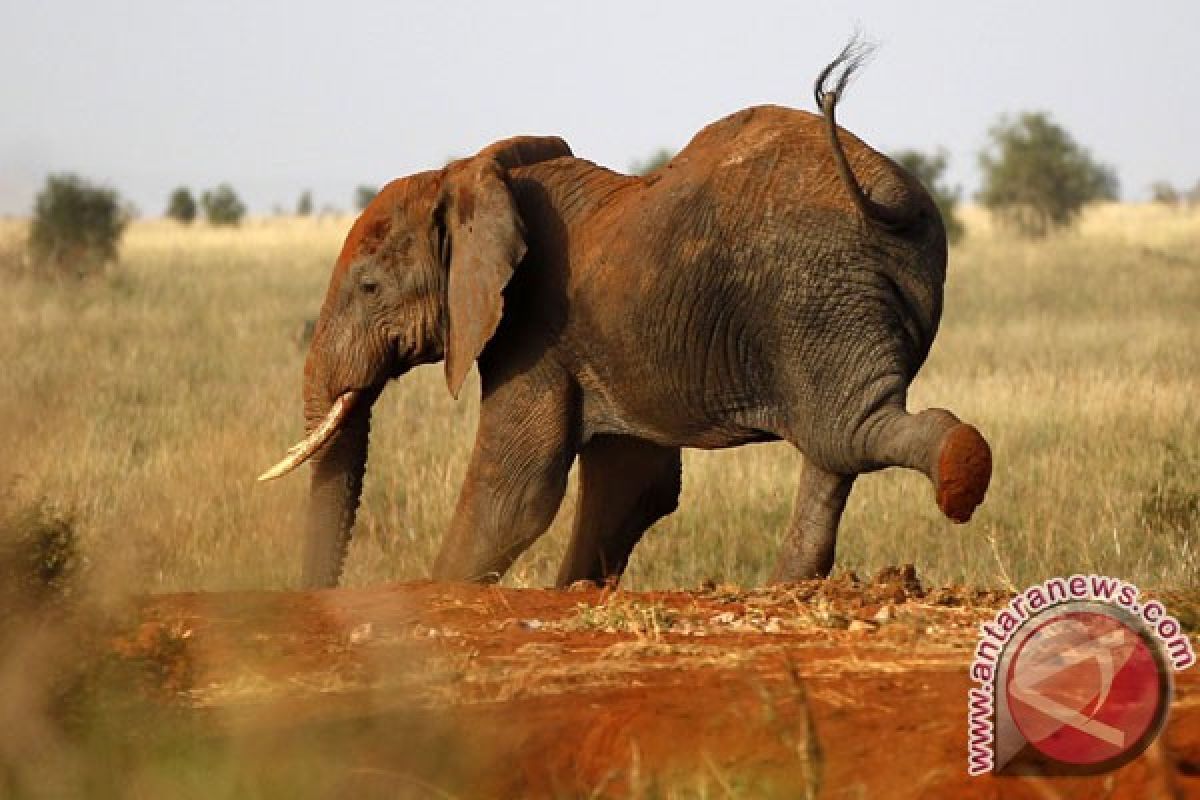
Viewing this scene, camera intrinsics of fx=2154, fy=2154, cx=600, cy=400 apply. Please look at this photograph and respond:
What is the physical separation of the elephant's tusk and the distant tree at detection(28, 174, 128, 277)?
63.7ft

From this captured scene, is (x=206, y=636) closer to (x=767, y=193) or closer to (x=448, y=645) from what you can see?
(x=448, y=645)

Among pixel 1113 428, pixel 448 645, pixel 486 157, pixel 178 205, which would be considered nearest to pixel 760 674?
pixel 448 645

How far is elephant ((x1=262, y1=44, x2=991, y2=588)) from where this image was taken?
7.32 m

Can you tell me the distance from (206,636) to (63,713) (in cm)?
127

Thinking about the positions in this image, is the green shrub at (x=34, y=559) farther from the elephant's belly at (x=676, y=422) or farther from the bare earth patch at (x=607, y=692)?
the elephant's belly at (x=676, y=422)

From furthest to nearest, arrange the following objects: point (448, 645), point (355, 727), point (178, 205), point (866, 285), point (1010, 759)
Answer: point (178, 205) → point (866, 285) → point (448, 645) → point (355, 727) → point (1010, 759)

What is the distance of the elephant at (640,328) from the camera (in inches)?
288

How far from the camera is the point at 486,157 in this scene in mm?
8188

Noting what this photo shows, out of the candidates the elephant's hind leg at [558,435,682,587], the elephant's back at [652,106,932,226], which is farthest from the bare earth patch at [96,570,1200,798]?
the elephant's hind leg at [558,435,682,587]

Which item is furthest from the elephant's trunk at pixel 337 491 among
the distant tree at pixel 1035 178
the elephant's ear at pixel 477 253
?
the distant tree at pixel 1035 178

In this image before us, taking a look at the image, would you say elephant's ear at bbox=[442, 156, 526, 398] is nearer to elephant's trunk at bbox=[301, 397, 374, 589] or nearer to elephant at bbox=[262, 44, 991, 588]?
elephant at bbox=[262, 44, 991, 588]

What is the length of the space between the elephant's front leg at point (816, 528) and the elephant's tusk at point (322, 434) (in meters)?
1.96

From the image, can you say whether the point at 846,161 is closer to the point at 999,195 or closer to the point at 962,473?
the point at 962,473

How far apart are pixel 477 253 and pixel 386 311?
0.62 meters
